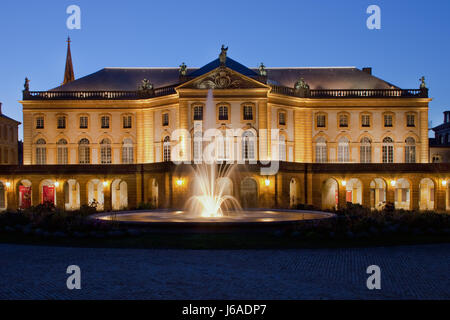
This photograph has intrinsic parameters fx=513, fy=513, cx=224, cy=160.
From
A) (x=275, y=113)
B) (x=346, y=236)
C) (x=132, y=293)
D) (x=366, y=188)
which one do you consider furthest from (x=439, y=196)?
(x=132, y=293)

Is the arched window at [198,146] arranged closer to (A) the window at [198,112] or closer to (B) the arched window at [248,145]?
(A) the window at [198,112]

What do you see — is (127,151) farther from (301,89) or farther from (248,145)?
(301,89)

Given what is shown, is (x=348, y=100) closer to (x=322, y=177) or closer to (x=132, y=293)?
(x=322, y=177)

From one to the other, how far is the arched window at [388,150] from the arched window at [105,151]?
28578 millimetres

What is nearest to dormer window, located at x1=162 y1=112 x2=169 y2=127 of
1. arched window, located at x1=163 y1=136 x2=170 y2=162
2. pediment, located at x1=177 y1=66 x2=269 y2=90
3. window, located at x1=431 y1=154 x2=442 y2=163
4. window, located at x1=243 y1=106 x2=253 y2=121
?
arched window, located at x1=163 y1=136 x2=170 y2=162

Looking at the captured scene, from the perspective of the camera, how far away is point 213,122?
4850 cm

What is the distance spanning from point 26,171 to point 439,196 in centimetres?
4044

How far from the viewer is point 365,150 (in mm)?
53156

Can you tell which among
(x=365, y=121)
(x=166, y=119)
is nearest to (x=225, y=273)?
(x=166, y=119)

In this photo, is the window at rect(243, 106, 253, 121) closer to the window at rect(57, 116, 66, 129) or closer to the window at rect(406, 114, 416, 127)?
the window at rect(406, 114, 416, 127)

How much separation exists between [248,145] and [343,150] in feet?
36.7

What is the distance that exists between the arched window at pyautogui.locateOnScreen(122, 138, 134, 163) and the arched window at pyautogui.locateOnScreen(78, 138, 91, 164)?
11.9 feet

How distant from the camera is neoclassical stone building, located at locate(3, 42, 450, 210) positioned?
48344 millimetres
